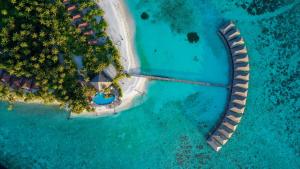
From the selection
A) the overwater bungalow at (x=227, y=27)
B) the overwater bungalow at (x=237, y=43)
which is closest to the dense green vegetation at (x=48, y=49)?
the overwater bungalow at (x=227, y=27)

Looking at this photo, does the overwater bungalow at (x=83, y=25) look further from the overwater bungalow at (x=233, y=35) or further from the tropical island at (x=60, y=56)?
the overwater bungalow at (x=233, y=35)

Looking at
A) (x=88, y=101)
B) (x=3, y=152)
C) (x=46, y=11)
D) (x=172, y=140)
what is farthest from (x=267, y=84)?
(x=3, y=152)

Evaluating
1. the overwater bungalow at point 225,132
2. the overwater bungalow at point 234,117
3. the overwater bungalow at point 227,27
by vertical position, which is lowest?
the overwater bungalow at point 225,132

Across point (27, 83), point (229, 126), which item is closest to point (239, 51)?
point (229, 126)

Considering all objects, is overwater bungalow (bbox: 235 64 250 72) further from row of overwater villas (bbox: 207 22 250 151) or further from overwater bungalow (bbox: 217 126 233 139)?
overwater bungalow (bbox: 217 126 233 139)

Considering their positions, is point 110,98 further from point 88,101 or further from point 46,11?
point 46,11
